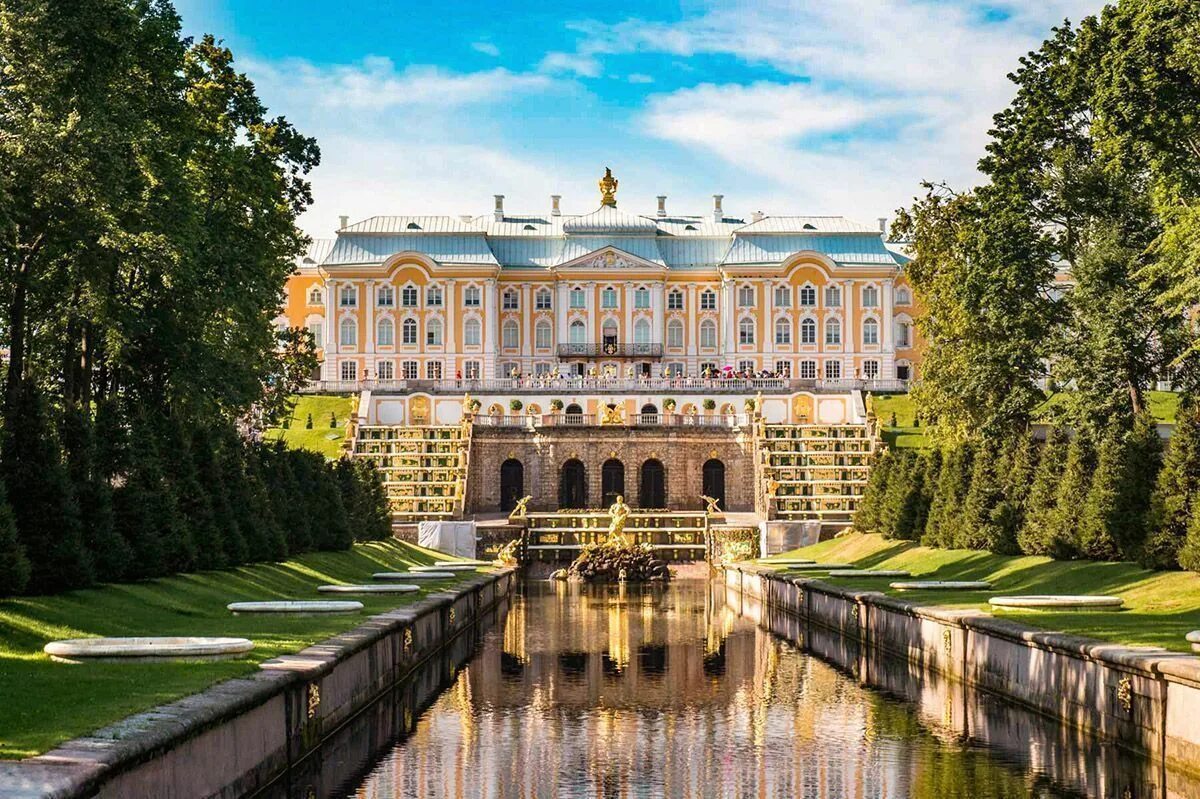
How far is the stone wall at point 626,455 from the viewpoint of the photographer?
80.6 m

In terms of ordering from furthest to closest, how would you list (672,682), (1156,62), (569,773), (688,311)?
(688,311) → (1156,62) → (672,682) → (569,773)

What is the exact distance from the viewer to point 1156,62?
96.6ft

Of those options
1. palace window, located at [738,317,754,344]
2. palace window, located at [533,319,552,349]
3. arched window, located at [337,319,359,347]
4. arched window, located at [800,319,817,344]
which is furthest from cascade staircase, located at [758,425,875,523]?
arched window, located at [337,319,359,347]

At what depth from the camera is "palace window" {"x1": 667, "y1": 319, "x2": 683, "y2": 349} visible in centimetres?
10712

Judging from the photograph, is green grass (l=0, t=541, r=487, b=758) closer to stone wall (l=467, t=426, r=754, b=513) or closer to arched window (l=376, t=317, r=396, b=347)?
stone wall (l=467, t=426, r=754, b=513)

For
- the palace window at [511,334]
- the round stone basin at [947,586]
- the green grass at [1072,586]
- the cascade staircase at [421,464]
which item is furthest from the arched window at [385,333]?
the round stone basin at [947,586]

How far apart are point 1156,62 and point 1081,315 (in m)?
14.7

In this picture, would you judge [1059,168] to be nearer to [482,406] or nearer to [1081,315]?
[1081,315]

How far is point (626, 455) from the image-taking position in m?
81.3

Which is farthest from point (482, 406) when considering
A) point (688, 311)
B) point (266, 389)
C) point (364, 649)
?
point (364, 649)

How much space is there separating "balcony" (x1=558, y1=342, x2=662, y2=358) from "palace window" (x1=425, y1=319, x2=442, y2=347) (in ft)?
26.2

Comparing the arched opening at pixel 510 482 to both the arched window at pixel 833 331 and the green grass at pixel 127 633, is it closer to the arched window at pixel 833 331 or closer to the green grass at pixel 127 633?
the arched window at pixel 833 331

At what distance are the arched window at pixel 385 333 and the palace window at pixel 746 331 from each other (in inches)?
890

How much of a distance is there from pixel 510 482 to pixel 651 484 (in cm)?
721
